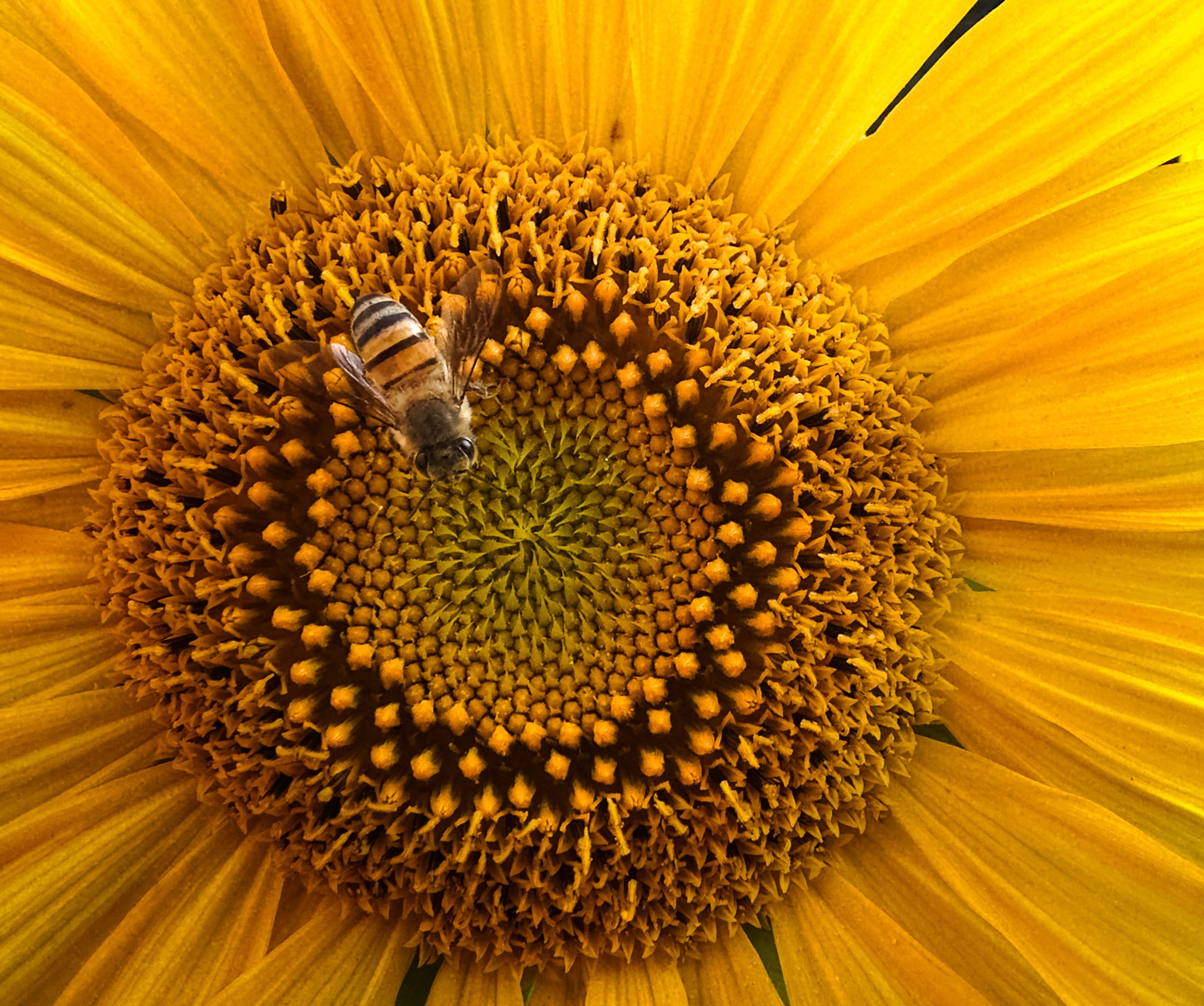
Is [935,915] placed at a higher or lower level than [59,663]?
lower

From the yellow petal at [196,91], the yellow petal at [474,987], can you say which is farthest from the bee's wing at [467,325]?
the yellow petal at [474,987]

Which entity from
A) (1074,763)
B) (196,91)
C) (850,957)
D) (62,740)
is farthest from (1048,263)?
(62,740)

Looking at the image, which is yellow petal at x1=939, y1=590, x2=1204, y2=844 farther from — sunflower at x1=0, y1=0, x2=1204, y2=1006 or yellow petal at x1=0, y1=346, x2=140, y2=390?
yellow petal at x1=0, y1=346, x2=140, y2=390

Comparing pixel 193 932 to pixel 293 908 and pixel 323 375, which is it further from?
pixel 323 375

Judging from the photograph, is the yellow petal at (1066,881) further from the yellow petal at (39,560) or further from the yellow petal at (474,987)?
the yellow petal at (39,560)

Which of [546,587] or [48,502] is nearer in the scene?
[546,587]

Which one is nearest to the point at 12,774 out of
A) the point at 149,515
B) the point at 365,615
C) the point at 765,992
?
the point at 149,515

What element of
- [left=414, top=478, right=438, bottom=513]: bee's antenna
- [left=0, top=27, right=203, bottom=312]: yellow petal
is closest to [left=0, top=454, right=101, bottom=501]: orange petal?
[left=0, top=27, right=203, bottom=312]: yellow petal
